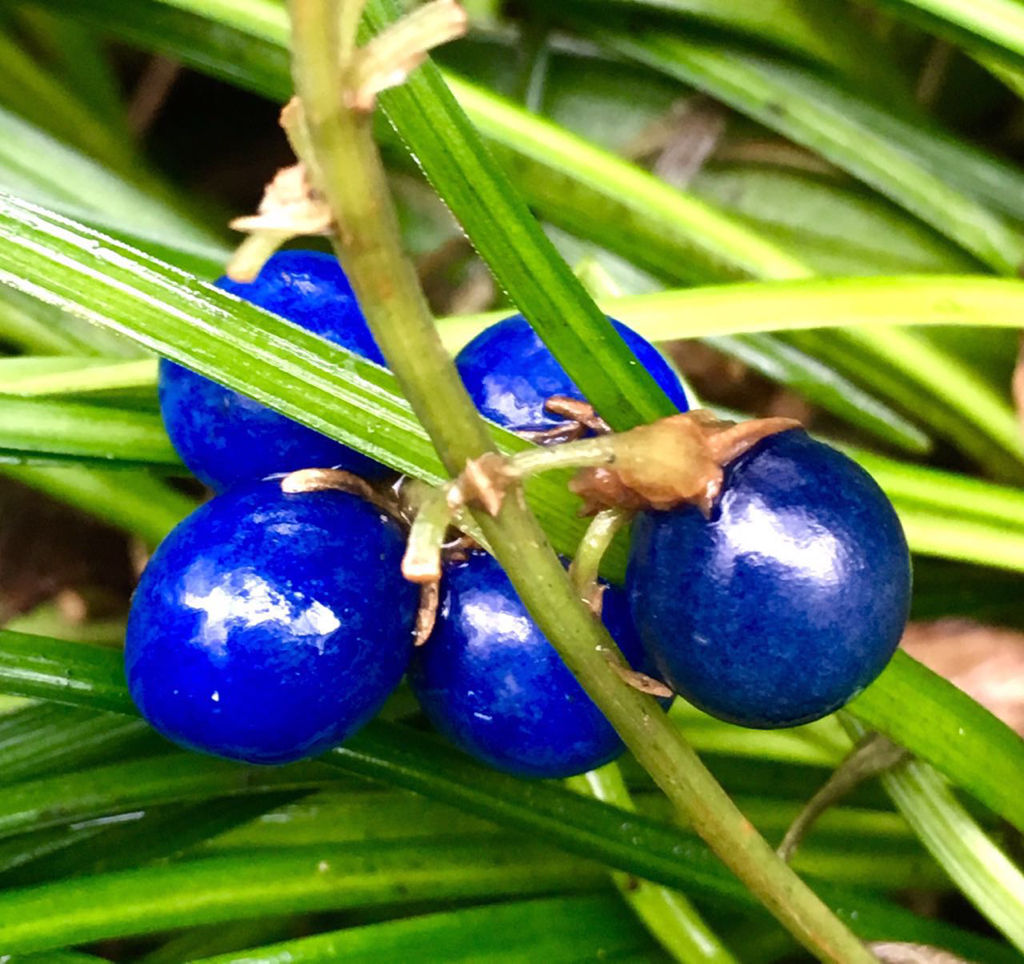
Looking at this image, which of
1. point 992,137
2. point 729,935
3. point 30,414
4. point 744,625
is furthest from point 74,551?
point 992,137

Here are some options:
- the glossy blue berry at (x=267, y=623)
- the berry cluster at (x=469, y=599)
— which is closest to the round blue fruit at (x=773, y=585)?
the berry cluster at (x=469, y=599)

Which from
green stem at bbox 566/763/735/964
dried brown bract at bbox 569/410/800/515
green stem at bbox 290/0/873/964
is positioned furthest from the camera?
green stem at bbox 566/763/735/964

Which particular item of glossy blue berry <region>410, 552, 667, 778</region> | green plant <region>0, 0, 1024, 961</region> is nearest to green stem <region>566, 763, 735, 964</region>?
green plant <region>0, 0, 1024, 961</region>

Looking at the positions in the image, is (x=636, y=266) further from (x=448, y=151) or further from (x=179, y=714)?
(x=179, y=714)

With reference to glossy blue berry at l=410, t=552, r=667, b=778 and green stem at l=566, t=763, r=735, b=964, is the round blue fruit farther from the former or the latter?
green stem at l=566, t=763, r=735, b=964

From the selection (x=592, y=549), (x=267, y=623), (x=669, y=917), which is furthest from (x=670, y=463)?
(x=669, y=917)

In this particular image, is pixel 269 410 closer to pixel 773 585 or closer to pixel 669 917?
pixel 773 585
